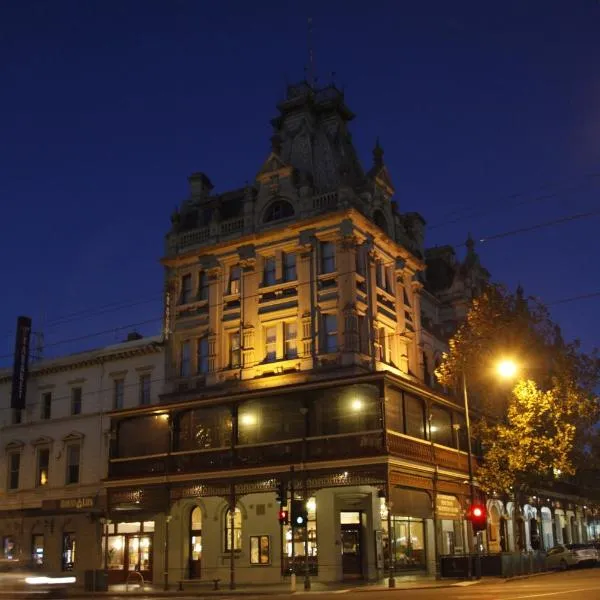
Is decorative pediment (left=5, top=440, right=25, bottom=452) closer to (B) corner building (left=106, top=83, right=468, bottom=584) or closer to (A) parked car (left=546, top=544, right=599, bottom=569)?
(B) corner building (left=106, top=83, right=468, bottom=584)

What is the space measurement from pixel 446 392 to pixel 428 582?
1780 centimetres

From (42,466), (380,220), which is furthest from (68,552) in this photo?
(380,220)

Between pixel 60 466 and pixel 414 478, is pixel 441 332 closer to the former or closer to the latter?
pixel 414 478

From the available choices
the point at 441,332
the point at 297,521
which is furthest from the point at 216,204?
the point at 297,521

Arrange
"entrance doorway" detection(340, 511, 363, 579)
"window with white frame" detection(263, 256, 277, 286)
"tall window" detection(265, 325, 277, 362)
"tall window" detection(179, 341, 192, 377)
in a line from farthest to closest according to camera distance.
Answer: "tall window" detection(179, 341, 192, 377) < "window with white frame" detection(263, 256, 277, 286) < "tall window" detection(265, 325, 277, 362) < "entrance doorway" detection(340, 511, 363, 579)

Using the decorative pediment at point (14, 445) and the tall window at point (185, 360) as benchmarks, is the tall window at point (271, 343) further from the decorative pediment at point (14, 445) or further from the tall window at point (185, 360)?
the decorative pediment at point (14, 445)

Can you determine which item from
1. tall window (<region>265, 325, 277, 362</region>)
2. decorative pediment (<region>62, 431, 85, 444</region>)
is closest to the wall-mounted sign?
tall window (<region>265, 325, 277, 362</region>)

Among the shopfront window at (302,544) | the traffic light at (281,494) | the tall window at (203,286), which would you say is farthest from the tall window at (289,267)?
the traffic light at (281,494)

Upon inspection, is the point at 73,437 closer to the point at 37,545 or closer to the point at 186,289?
the point at 37,545

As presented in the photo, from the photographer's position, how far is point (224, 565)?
3669 cm

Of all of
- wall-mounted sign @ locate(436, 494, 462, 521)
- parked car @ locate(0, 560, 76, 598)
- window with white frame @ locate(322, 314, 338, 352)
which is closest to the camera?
parked car @ locate(0, 560, 76, 598)

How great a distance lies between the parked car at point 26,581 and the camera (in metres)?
23.9

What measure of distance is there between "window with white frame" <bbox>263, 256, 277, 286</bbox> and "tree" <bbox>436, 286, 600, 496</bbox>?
31.4ft

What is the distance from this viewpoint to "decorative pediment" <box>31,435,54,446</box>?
46.2m
